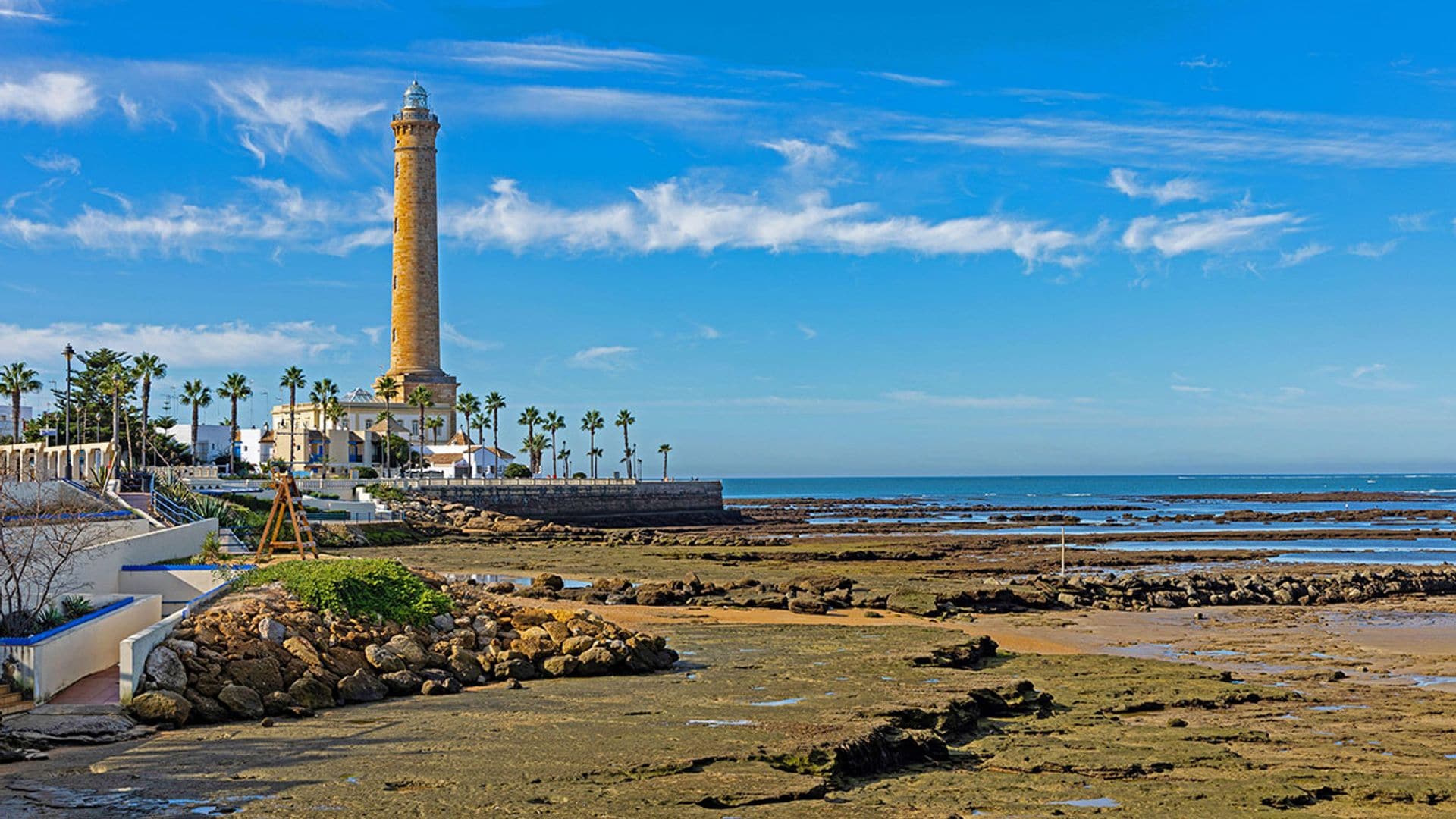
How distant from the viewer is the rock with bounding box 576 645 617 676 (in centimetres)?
1766

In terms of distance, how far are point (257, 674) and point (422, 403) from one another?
75.6 meters

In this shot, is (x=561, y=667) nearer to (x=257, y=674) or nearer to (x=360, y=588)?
(x=360, y=588)

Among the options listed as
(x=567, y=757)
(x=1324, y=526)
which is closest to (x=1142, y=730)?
(x=567, y=757)

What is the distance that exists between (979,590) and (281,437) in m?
68.7

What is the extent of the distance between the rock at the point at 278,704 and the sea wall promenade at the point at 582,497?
2245 inches

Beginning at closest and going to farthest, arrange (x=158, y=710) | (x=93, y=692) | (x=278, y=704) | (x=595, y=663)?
(x=158, y=710)
(x=278, y=704)
(x=93, y=692)
(x=595, y=663)

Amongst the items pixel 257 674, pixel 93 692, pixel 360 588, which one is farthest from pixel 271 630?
pixel 360 588

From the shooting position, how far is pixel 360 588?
18.7 metres

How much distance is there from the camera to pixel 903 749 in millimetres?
12492

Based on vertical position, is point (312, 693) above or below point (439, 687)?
above

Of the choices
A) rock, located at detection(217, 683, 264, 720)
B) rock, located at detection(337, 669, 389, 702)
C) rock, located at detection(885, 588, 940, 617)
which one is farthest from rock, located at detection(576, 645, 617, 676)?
rock, located at detection(885, 588, 940, 617)

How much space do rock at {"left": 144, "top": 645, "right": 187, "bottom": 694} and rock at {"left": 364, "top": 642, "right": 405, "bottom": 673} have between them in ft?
8.43

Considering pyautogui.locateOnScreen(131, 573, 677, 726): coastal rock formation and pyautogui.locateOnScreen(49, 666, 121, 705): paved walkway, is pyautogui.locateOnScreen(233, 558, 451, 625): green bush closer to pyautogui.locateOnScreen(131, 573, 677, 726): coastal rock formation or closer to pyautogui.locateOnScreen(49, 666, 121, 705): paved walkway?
pyautogui.locateOnScreen(131, 573, 677, 726): coastal rock formation

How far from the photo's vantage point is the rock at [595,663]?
17656 mm
